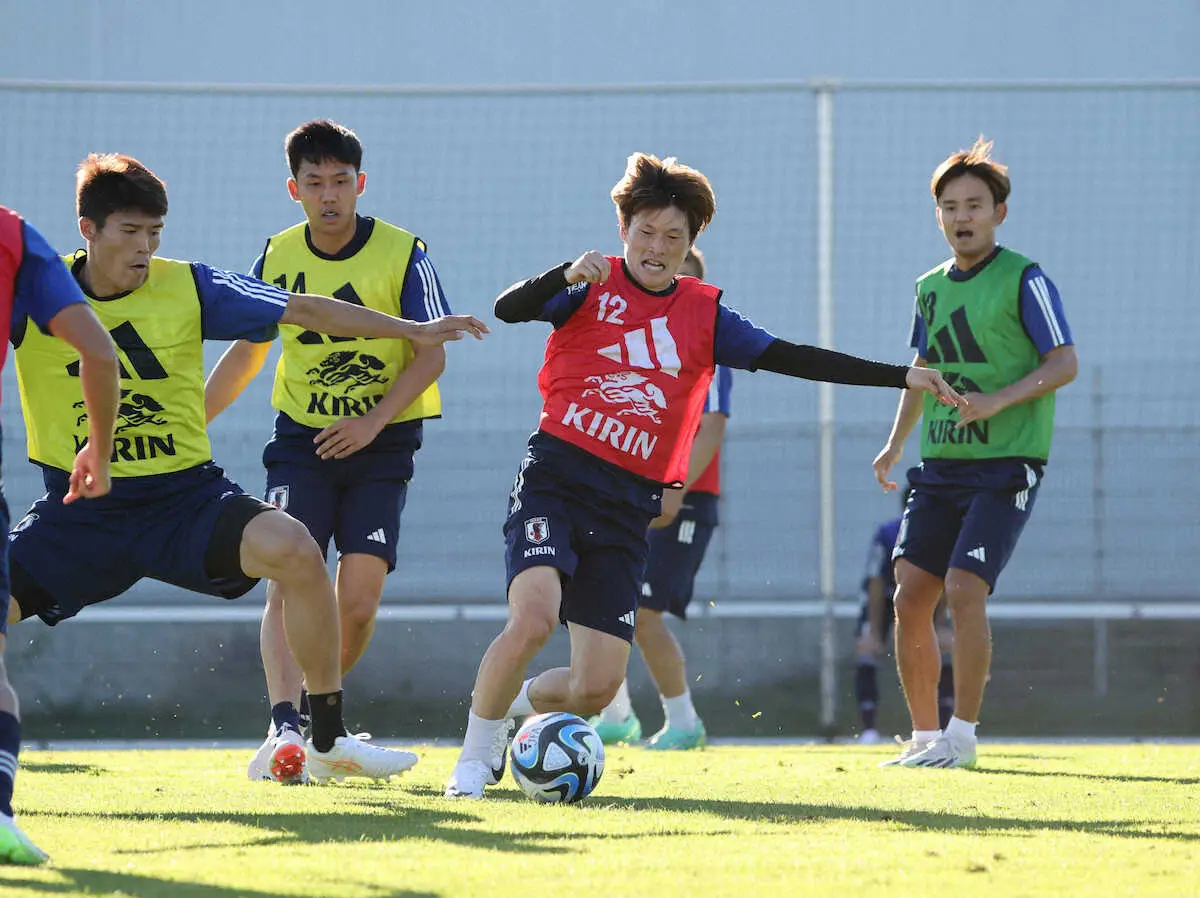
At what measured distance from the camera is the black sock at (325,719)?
5.58m

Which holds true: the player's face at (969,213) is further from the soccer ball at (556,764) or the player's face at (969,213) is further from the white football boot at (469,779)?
the white football boot at (469,779)

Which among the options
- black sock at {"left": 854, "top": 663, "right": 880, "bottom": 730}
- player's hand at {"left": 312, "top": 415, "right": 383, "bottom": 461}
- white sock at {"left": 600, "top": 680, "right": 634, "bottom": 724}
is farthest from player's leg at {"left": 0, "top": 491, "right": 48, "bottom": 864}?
black sock at {"left": 854, "top": 663, "right": 880, "bottom": 730}

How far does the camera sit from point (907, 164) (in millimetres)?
11742

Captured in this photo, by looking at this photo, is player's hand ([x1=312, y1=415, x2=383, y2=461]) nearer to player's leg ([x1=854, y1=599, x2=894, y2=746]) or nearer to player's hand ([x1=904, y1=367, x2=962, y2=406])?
player's hand ([x1=904, y1=367, x2=962, y2=406])

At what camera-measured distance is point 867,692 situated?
10906mm

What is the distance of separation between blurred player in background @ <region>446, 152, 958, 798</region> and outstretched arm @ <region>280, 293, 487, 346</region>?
6.6 inches

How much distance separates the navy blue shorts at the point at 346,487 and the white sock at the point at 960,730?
2.25 meters

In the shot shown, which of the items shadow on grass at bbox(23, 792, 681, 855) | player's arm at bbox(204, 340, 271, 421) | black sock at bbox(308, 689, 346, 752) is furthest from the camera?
player's arm at bbox(204, 340, 271, 421)

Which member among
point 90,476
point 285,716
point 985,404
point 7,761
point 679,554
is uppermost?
point 985,404

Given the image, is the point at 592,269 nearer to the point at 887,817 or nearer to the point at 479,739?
the point at 479,739

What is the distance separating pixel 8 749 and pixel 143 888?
2.22ft

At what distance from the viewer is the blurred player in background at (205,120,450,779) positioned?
620 cm

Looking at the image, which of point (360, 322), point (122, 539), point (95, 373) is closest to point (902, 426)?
point (360, 322)

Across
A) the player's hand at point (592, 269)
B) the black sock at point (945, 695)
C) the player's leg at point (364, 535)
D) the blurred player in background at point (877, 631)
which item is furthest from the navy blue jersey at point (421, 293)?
the black sock at point (945, 695)
